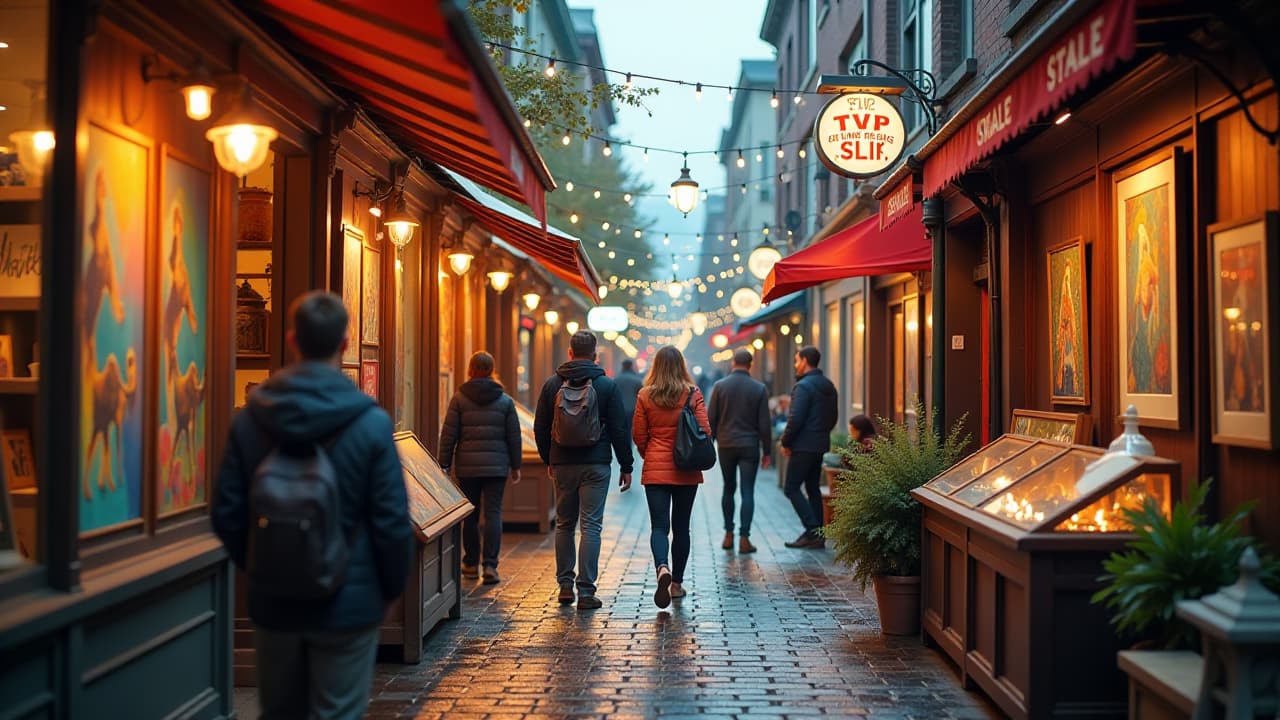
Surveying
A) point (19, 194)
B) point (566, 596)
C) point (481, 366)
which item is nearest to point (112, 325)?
point (19, 194)

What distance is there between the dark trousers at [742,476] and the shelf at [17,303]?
7450mm

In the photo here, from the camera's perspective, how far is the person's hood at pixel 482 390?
10.0 m

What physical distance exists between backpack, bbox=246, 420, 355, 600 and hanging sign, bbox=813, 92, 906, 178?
9.05 meters

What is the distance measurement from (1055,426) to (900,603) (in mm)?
1539

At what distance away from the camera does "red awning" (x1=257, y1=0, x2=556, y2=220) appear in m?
4.85

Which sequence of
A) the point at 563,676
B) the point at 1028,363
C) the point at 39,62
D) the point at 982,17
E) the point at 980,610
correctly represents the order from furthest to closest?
the point at 982,17 < the point at 1028,363 < the point at 563,676 < the point at 980,610 < the point at 39,62

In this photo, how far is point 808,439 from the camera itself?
12.5 metres

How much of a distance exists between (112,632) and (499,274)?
11222 millimetres

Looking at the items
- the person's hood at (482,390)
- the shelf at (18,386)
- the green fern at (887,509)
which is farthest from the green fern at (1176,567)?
the person's hood at (482,390)

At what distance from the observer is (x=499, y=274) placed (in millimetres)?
15664

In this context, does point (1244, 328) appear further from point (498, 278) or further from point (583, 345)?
point (498, 278)

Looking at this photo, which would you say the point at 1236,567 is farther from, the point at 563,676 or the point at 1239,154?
the point at 563,676

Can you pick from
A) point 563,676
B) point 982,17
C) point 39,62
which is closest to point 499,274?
point 982,17

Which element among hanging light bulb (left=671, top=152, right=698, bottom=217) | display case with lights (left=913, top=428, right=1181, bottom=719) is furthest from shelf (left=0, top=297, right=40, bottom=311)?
hanging light bulb (left=671, top=152, right=698, bottom=217)
